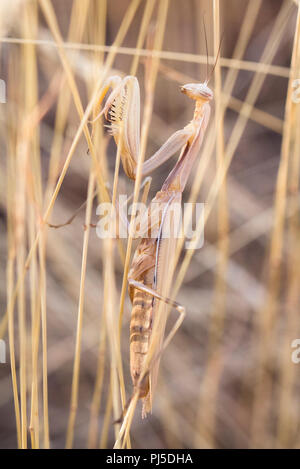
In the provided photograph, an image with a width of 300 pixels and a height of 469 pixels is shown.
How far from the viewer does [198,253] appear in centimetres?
78

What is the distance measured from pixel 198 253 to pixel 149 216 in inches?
15.4

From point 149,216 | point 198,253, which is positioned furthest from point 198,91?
point 198,253

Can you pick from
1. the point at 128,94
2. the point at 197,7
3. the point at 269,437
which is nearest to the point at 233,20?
the point at 197,7

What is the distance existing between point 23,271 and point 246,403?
0.61 meters

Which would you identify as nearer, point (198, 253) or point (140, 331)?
point (140, 331)

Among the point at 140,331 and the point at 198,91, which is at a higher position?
the point at 198,91

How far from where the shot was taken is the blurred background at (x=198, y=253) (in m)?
0.54

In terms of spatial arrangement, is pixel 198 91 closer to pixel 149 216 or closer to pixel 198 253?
pixel 149 216

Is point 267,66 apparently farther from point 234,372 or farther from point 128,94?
point 234,372

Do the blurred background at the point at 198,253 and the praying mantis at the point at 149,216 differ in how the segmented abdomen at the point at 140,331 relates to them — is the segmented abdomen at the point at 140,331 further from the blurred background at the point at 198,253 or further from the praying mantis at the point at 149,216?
the blurred background at the point at 198,253

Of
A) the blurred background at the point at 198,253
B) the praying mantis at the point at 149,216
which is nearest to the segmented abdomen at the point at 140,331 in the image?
the praying mantis at the point at 149,216

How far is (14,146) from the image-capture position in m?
0.50

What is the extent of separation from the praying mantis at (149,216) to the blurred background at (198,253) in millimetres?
85

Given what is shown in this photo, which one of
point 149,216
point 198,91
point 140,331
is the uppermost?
point 198,91
